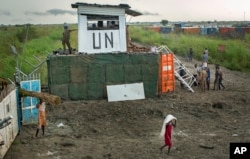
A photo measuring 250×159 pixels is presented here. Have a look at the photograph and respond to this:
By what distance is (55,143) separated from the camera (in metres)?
12.6

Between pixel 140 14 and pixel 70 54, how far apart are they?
436cm

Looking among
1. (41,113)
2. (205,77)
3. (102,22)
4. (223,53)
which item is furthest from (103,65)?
(223,53)

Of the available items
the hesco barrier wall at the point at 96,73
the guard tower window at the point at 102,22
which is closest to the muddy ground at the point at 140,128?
the hesco barrier wall at the point at 96,73

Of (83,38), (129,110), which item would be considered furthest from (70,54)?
(129,110)

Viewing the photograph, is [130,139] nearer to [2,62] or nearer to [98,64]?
[98,64]

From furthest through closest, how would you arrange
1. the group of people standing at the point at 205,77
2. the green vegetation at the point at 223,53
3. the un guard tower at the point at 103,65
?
the green vegetation at the point at 223,53 → the group of people standing at the point at 205,77 → the un guard tower at the point at 103,65

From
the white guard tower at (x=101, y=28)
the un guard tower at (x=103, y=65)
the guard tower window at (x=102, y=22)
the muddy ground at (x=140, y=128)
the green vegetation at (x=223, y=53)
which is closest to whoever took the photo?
the muddy ground at (x=140, y=128)

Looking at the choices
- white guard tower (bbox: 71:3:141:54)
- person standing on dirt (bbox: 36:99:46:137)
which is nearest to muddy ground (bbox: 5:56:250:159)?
person standing on dirt (bbox: 36:99:46:137)

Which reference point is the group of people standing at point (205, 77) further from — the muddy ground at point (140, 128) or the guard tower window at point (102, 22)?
the guard tower window at point (102, 22)

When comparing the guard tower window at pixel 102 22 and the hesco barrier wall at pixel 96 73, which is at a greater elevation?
the guard tower window at pixel 102 22

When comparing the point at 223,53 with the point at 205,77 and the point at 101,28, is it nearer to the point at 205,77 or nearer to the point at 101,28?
the point at 205,77

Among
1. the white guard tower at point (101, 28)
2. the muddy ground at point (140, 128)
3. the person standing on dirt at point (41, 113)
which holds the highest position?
the white guard tower at point (101, 28)

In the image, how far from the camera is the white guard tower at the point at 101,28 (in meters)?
18.8

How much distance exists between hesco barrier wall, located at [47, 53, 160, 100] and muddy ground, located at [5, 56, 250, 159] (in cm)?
62
